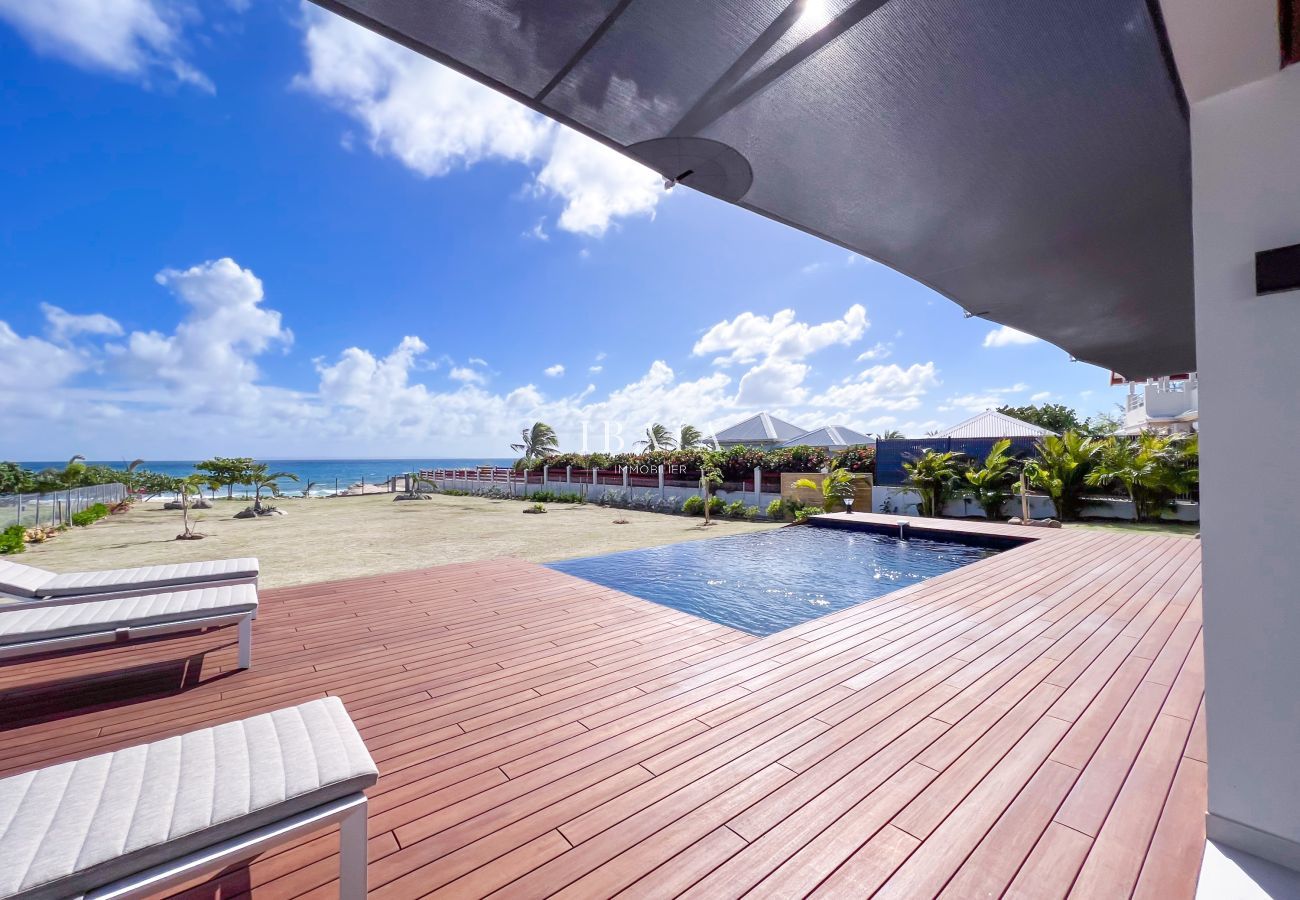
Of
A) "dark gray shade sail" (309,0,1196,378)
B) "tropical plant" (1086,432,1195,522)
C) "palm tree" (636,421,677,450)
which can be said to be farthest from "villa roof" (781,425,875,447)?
"dark gray shade sail" (309,0,1196,378)

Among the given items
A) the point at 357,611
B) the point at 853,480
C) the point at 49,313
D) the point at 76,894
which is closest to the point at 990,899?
the point at 76,894

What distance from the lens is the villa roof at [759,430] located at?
1065 inches

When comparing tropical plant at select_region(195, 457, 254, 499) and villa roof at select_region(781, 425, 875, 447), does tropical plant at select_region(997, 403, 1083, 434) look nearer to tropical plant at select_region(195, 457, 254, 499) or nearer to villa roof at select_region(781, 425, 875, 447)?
villa roof at select_region(781, 425, 875, 447)

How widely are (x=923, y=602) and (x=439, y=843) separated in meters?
3.85

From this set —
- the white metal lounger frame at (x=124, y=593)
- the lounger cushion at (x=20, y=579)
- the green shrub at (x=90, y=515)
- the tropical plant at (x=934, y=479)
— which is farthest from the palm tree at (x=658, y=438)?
the lounger cushion at (x=20, y=579)

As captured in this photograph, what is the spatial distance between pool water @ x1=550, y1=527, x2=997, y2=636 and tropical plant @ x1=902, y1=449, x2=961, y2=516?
285 centimetres

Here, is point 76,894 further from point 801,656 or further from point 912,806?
point 801,656

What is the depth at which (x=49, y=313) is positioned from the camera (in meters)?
38.0

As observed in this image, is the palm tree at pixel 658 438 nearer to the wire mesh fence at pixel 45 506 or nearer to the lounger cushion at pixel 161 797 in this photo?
the wire mesh fence at pixel 45 506

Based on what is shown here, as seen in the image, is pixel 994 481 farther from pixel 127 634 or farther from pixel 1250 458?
pixel 127 634

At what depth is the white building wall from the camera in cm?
146

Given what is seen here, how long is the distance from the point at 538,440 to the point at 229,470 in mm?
20460

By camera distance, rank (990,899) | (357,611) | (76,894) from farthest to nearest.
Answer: (357,611), (990,899), (76,894)

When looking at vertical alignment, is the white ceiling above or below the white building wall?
above
